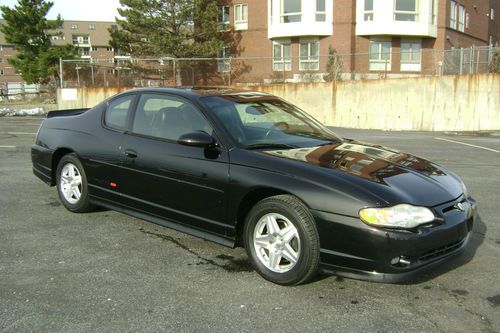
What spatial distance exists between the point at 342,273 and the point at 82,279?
2.03 m

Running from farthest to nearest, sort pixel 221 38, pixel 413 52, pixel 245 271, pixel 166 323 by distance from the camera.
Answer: pixel 221 38 < pixel 413 52 < pixel 245 271 < pixel 166 323

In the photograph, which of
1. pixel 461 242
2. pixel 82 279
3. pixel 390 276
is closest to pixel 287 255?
pixel 390 276

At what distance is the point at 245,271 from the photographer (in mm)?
4094

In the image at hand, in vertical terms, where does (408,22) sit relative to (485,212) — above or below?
above

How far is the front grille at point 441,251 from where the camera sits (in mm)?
3499

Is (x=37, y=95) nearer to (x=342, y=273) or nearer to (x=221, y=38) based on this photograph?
(x=221, y=38)

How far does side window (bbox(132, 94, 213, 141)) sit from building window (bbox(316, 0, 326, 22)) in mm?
31195

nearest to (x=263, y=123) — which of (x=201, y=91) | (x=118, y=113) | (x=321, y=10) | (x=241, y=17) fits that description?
(x=201, y=91)

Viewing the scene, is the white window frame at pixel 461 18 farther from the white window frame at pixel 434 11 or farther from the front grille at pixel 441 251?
the front grille at pixel 441 251

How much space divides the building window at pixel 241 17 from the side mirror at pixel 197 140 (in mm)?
34353

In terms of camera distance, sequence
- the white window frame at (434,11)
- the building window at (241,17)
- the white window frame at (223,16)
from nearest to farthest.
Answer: the white window frame at (434,11)
the building window at (241,17)
the white window frame at (223,16)

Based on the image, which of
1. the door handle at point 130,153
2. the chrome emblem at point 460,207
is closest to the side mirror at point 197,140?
the door handle at point 130,153

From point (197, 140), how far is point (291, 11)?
3246 cm

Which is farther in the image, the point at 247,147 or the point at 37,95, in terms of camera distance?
the point at 37,95
